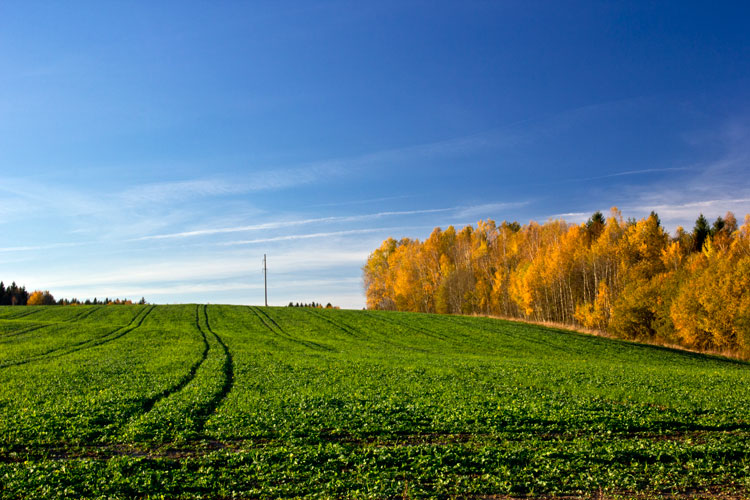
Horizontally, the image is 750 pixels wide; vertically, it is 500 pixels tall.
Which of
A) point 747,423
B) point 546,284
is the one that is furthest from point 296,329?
point 747,423

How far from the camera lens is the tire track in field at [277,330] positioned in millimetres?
→ 55312

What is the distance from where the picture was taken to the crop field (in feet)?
43.4

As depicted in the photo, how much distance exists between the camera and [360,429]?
18266mm

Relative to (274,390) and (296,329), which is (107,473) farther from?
(296,329)

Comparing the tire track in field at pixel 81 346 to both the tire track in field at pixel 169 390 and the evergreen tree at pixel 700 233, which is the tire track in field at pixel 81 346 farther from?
the evergreen tree at pixel 700 233

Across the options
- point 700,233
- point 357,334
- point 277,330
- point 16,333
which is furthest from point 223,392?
point 700,233

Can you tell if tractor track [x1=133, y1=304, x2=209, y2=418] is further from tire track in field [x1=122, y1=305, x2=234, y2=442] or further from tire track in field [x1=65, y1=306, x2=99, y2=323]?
tire track in field [x1=65, y1=306, x2=99, y2=323]

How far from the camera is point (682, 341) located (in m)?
66.2

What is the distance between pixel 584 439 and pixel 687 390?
51.9 ft

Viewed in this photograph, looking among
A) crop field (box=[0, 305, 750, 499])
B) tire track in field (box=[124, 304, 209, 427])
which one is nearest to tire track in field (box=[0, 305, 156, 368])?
crop field (box=[0, 305, 750, 499])

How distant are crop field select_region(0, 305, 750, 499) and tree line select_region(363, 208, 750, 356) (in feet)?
98.6

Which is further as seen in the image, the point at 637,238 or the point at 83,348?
the point at 637,238

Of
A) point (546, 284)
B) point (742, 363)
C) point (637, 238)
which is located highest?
point (637, 238)

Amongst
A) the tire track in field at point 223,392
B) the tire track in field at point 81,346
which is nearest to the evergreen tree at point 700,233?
the tire track in field at point 223,392
